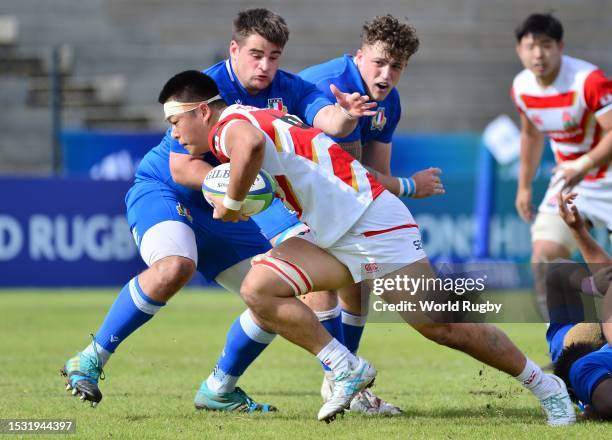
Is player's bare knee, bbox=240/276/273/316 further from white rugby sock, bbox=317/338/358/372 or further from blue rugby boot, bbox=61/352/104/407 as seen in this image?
blue rugby boot, bbox=61/352/104/407

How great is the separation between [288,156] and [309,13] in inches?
632

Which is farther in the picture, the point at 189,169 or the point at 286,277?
the point at 189,169

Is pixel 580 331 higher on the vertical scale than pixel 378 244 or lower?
lower

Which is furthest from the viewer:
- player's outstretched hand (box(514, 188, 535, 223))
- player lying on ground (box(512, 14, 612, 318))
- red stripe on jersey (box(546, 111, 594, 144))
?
player's outstretched hand (box(514, 188, 535, 223))

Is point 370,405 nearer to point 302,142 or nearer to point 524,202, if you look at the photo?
point 302,142

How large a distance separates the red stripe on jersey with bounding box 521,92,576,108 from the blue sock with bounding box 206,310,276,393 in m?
3.28

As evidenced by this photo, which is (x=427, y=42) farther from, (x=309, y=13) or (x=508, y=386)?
(x=508, y=386)

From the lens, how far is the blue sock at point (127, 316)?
6.00m

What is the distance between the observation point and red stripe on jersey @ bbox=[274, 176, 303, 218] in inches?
216

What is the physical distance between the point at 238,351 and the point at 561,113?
3.44 metres

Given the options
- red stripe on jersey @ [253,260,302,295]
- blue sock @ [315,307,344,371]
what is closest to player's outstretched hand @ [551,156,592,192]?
blue sock @ [315,307,344,371]

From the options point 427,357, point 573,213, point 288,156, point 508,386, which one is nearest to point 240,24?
point 288,156

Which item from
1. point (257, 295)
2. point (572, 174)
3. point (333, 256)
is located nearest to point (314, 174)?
point (333, 256)

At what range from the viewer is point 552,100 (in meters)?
8.41
